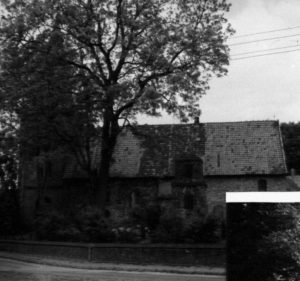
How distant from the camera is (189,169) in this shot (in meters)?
41.2

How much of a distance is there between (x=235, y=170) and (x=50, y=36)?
60.9ft

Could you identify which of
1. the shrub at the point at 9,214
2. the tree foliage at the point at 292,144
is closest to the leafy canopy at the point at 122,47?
the shrub at the point at 9,214

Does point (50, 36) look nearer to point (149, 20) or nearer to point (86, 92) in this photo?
point (86, 92)

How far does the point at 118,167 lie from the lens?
42.8 metres

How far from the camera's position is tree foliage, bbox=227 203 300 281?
5023 millimetres

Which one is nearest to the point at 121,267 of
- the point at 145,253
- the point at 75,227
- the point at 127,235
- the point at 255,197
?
the point at 145,253

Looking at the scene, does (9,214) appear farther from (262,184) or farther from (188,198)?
(262,184)

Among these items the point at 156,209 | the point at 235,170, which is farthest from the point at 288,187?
the point at 156,209

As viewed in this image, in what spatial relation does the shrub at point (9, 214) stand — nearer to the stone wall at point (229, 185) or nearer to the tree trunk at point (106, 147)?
the tree trunk at point (106, 147)

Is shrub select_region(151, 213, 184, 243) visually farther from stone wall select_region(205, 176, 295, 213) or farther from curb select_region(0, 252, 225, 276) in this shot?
stone wall select_region(205, 176, 295, 213)

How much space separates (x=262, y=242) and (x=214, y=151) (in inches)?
1469

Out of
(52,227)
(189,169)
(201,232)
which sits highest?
(189,169)

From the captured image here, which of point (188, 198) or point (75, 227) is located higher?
point (188, 198)

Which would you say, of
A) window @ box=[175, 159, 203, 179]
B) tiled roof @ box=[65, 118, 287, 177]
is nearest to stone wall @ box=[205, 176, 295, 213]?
tiled roof @ box=[65, 118, 287, 177]
